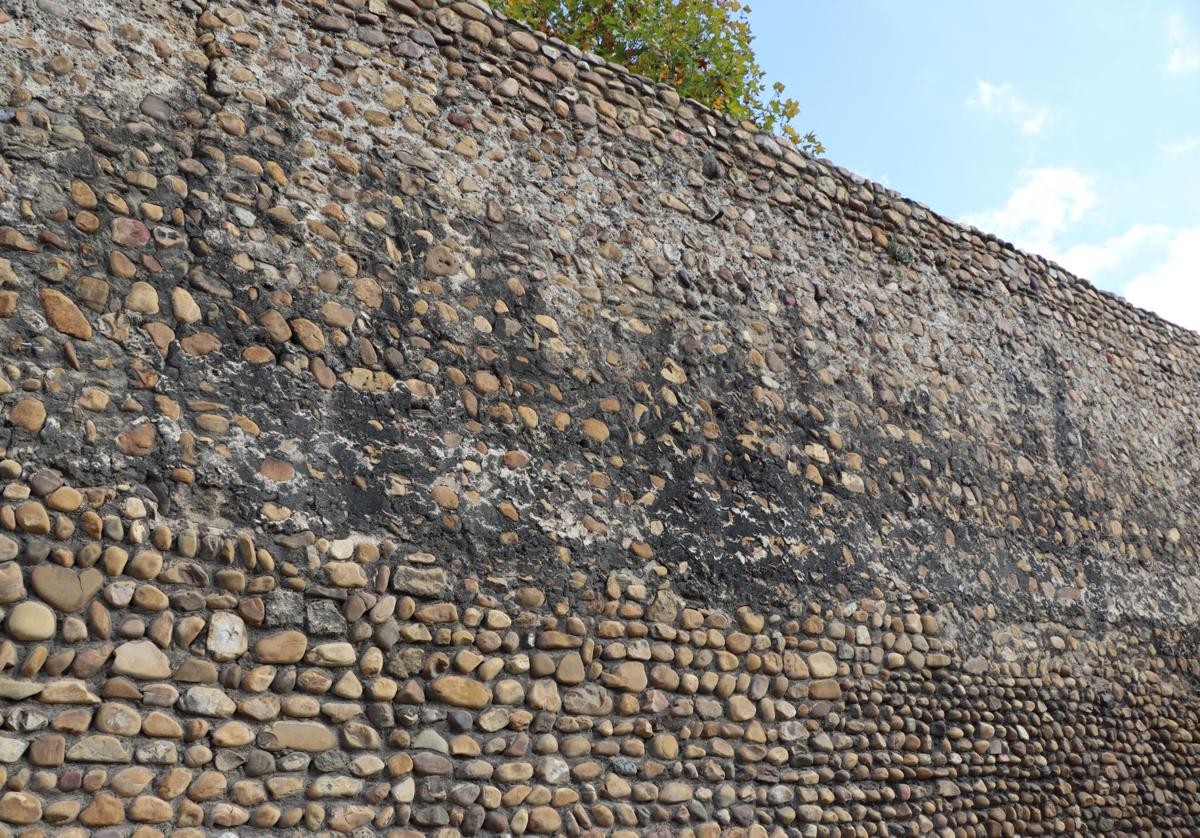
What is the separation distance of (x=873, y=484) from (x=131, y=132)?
357 cm

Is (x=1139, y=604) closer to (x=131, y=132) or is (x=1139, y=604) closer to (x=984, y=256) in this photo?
(x=984, y=256)

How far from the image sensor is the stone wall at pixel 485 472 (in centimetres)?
305

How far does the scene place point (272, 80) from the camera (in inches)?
151

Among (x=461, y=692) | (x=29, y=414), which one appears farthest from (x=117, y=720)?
(x=461, y=692)

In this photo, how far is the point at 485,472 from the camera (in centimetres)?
381

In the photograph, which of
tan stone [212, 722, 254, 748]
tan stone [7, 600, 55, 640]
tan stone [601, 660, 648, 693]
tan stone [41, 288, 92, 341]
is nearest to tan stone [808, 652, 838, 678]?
tan stone [601, 660, 648, 693]

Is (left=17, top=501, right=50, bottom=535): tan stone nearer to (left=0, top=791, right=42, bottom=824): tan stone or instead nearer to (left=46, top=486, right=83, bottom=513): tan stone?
(left=46, top=486, right=83, bottom=513): tan stone

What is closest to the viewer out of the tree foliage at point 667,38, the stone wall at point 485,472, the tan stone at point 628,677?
the stone wall at point 485,472

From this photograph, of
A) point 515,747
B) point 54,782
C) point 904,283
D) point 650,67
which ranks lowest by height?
point 54,782

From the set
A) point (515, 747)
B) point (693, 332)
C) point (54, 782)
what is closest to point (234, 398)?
point (54, 782)

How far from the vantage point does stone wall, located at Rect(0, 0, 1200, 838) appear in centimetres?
305

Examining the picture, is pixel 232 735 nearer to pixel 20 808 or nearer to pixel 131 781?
pixel 131 781

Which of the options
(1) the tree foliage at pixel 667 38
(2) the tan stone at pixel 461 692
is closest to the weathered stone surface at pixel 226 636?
(2) the tan stone at pixel 461 692

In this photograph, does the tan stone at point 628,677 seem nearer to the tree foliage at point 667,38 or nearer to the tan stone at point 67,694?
the tan stone at point 67,694
